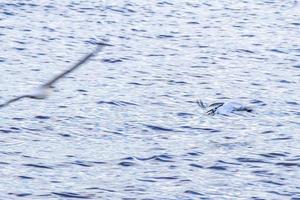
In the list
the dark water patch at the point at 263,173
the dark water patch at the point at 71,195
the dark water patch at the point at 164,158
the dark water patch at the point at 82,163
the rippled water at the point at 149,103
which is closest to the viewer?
the dark water patch at the point at 71,195

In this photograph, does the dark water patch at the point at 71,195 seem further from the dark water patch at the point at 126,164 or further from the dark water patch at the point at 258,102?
the dark water patch at the point at 258,102

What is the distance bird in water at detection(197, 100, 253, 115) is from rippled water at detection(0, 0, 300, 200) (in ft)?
0.78

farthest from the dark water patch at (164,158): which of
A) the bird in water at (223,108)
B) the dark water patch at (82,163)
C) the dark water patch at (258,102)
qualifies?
the dark water patch at (258,102)

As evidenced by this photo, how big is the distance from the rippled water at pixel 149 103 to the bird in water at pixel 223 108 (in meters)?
0.24

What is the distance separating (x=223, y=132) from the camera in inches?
749

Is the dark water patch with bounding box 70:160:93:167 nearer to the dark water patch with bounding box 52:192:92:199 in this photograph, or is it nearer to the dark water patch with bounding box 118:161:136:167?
the dark water patch with bounding box 118:161:136:167

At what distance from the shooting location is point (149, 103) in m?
20.7

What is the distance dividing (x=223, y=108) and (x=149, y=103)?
1363mm

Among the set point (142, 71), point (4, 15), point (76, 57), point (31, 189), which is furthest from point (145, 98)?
point (4, 15)

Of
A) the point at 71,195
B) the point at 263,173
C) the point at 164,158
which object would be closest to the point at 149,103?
the point at 164,158

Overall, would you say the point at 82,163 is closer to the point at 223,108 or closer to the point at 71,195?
the point at 71,195

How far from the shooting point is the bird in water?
20172 millimetres

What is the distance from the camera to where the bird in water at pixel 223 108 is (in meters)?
20.2

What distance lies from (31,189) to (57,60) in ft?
28.7
